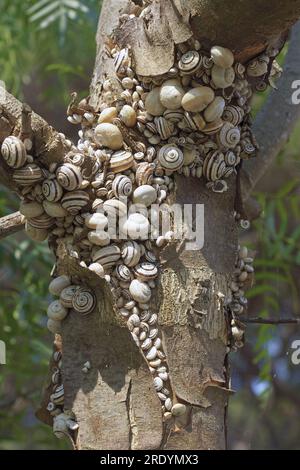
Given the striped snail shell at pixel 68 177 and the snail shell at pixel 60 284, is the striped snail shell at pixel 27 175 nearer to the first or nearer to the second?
the striped snail shell at pixel 68 177

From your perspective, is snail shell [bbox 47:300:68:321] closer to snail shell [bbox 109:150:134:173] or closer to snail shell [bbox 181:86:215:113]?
snail shell [bbox 109:150:134:173]

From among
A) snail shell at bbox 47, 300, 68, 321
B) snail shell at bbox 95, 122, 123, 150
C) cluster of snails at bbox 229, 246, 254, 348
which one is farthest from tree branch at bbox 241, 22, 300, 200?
snail shell at bbox 47, 300, 68, 321

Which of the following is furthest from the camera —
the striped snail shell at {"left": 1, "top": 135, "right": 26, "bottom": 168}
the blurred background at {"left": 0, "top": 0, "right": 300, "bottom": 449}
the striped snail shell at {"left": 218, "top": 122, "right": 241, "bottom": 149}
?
the blurred background at {"left": 0, "top": 0, "right": 300, "bottom": 449}

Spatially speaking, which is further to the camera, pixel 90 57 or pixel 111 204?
pixel 90 57

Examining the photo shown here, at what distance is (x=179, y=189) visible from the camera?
44.3 inches

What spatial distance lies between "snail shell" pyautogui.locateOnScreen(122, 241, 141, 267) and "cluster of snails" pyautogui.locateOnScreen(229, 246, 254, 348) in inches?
6.1

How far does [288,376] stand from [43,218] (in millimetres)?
2600

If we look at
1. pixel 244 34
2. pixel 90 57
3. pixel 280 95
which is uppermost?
pixel 244 34

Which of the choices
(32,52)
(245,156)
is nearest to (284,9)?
(245,156)

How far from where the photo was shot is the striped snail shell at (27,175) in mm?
1048

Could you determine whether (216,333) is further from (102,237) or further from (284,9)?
(284,9)

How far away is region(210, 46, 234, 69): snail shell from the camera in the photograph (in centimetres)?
108

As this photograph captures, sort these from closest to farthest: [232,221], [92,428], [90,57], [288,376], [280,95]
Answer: [92,428] < [232,221] < [280,95] < [90,57] < [288,376]

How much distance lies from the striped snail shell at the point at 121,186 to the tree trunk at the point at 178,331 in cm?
7
